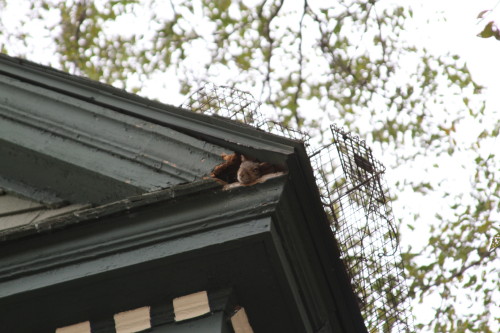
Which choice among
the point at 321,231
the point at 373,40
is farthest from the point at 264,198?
the point at 373,40

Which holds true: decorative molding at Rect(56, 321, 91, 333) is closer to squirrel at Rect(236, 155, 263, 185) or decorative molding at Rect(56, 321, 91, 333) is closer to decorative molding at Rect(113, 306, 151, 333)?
decorative molding at Rect(113, 306, 151, 333)

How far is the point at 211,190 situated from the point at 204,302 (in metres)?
0.52

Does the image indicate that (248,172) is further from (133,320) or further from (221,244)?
(133,320)

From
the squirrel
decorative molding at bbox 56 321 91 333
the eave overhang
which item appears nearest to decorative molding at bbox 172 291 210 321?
the eave overhang

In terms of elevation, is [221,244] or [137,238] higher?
[137,238]

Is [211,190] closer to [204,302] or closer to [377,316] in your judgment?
[204,302]

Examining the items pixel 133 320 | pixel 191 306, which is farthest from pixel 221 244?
pixel 133 320

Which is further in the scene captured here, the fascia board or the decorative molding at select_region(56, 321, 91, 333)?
the decorative molding at select_region(56, 321, 91, 333)

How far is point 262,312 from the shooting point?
336 cm

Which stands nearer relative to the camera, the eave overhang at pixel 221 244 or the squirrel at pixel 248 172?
the eave overhang at pixel 221 244

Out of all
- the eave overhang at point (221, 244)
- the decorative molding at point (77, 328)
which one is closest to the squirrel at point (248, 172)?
the eave overhang at point (221, 244)

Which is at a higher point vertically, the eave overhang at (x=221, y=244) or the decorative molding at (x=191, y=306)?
the eave overhang at (x=221, y=244)

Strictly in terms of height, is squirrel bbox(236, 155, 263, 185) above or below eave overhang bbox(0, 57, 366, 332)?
above

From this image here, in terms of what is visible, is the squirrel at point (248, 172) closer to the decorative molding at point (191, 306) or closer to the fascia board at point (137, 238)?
the fascia board at point (137, 238)
